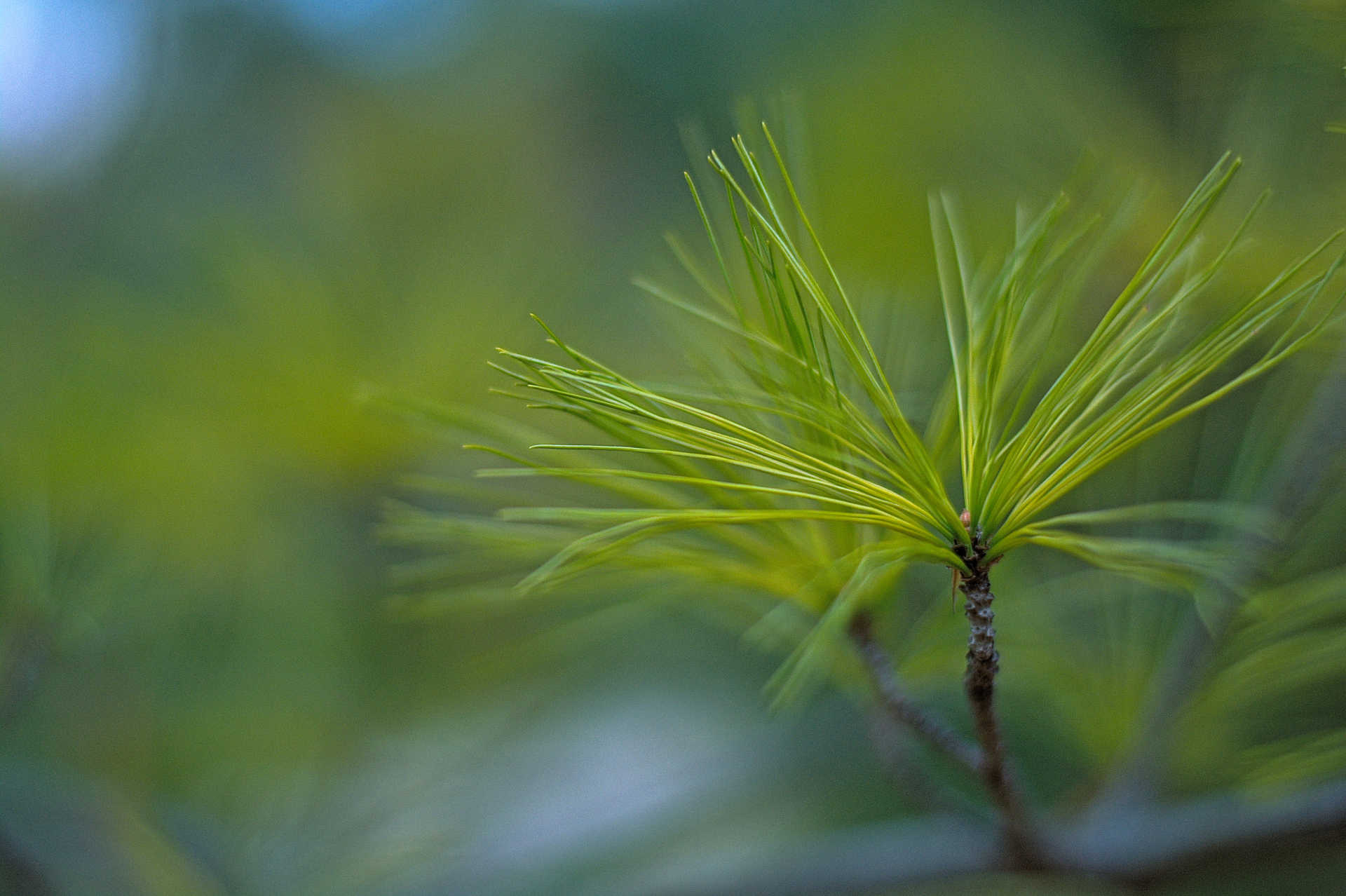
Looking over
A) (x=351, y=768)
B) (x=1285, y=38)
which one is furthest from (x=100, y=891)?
(x=1285, y=38)

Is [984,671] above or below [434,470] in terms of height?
below

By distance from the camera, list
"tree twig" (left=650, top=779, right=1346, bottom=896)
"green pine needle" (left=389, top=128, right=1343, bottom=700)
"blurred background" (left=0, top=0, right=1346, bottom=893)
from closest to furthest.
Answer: "green pine needle" (left=389, top=128, right=1343, bottom=700), "tree twig" (left=650, top=779, right=1346, bottom=896), "blurred background" (left=0, top=0, right=1346, bottom=893)

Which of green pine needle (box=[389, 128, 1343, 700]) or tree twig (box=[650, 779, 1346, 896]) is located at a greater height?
green pine needle (box=[389, 128, 1343, 700])

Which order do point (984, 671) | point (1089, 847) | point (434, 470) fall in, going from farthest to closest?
point (434, 470) → point (1089, 847) → point (984, 671)

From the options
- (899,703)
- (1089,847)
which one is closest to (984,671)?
(899,703)

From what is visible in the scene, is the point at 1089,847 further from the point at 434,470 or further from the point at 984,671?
the point at 434,470

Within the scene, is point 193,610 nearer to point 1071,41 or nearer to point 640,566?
point 640,566

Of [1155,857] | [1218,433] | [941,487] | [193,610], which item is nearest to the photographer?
[941,487]

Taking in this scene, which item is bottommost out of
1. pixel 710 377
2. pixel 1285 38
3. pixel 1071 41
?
pixel 710 377
